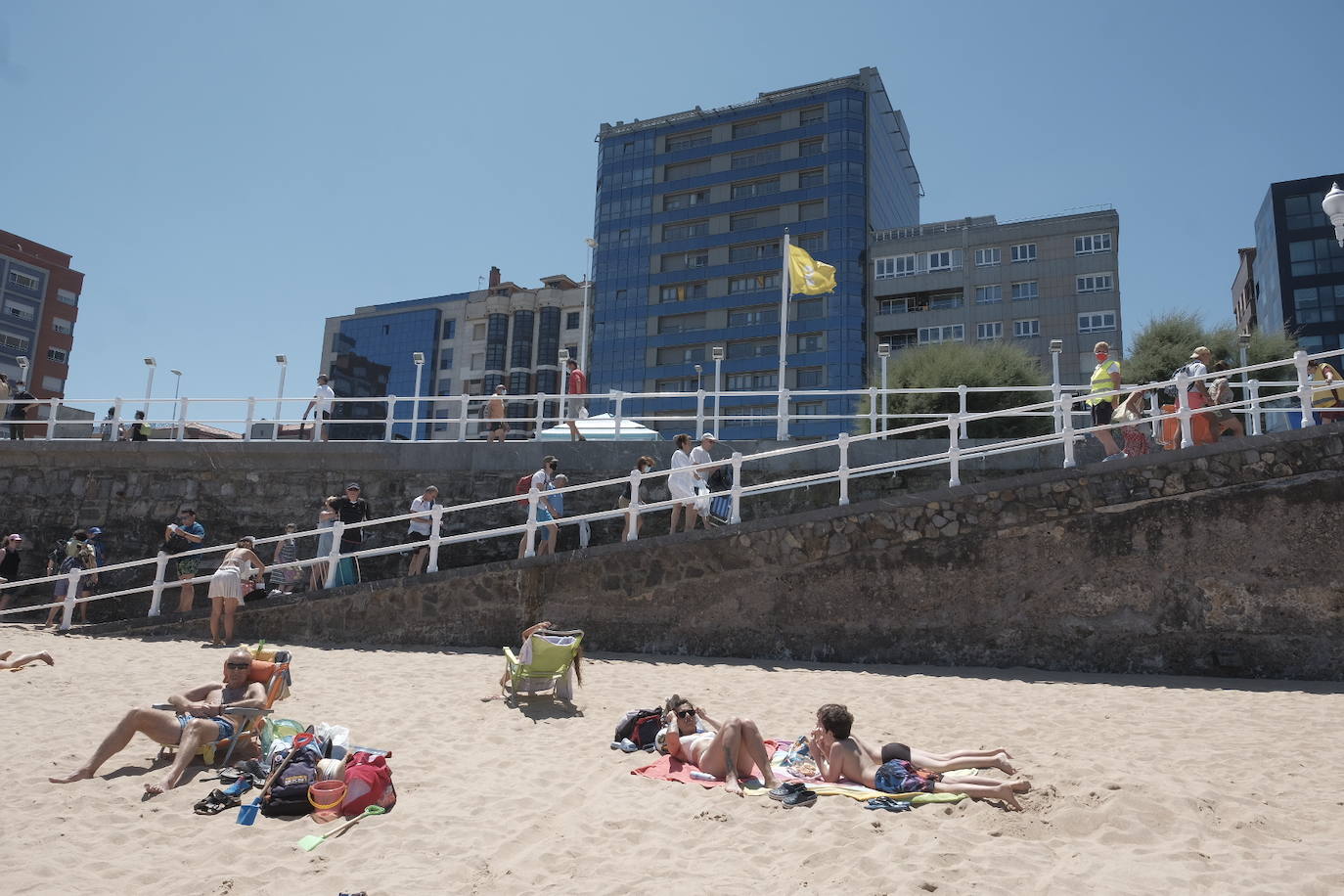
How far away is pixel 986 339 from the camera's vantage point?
4284cm

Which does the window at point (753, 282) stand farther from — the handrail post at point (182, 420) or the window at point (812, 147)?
the handrail post at point (182, 420)

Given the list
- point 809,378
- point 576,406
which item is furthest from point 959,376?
point 809,378

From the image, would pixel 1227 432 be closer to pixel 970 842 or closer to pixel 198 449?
pixel 970 842

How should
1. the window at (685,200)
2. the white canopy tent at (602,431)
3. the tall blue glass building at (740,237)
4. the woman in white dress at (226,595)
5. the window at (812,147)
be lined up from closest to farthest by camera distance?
the woman in white dress at (226,595)
the white canopy tent at (602,431)
the tall blue glass building at (740,237)
the window at (812,147)
the window at (685,200)

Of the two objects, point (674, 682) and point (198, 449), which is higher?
point (198, 449)

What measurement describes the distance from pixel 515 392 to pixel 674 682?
153 feet

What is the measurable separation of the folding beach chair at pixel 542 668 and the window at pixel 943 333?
39723 mm

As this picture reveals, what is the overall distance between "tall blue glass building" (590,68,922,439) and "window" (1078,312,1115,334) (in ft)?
34.8

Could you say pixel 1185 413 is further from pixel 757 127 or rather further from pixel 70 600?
pixel 757 127

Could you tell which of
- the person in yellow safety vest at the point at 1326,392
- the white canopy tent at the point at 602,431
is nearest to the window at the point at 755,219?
the white canopy tent at the point at 602,431

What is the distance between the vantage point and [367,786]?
505cm

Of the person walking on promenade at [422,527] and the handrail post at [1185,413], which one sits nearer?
the handrail post at [1185,413]

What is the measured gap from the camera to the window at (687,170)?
5209 centimetres

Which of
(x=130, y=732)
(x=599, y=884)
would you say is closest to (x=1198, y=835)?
(x=599, y=884)
